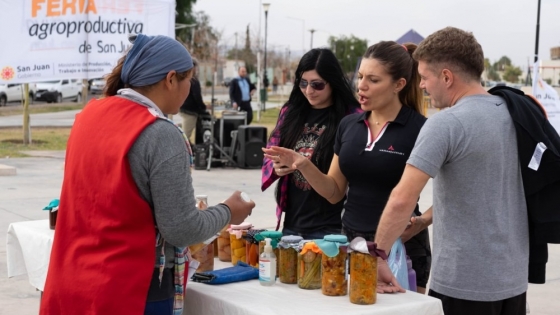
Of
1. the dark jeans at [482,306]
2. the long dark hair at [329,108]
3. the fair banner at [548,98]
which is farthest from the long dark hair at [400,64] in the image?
the fair banner at [548,98]

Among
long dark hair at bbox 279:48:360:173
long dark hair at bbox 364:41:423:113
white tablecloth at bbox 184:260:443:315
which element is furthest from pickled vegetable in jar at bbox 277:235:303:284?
long dark hair at bbox 364:41:423:113

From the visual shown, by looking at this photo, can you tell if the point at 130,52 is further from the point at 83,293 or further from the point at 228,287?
the point at 228,287

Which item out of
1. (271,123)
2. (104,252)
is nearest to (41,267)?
(104,252)

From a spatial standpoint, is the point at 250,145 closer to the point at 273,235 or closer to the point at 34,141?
the point at 34,141

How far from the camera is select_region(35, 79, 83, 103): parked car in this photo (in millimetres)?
37625

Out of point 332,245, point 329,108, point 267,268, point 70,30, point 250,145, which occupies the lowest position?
point 250,145

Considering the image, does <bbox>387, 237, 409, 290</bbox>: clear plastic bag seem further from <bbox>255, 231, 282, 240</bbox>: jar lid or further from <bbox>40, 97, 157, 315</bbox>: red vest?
<bbox>40, 97, 157, 315</bbox>: red vest

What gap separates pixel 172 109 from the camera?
2729mm

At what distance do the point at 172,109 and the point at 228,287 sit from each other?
81cm

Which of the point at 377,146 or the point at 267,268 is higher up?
the point at 377,146

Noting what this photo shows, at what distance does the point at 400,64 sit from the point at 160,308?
5.23ft

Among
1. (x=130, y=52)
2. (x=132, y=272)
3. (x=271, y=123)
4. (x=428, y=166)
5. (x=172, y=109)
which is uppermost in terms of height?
(x=130, y=52)

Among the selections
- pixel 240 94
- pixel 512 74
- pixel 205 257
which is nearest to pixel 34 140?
pixel 240 94

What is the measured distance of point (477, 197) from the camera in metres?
2.87
